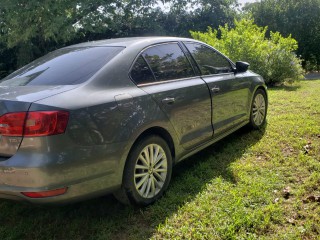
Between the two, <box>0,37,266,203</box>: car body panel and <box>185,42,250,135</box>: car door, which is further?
<box>185,42,250,135</box>: car door

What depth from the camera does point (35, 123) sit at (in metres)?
2.38

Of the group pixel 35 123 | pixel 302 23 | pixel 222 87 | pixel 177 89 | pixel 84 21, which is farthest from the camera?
pixel 302 23

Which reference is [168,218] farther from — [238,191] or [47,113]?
[47,113]

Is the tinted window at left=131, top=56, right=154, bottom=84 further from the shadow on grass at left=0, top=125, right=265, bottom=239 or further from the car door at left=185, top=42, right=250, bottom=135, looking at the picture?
the shadow on grass at left=0, top=125, right=265, bottom=239

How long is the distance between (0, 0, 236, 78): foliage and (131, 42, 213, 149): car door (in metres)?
11.7

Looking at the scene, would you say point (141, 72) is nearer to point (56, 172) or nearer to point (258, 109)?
point (56, 172)

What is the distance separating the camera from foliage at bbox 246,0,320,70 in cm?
1781

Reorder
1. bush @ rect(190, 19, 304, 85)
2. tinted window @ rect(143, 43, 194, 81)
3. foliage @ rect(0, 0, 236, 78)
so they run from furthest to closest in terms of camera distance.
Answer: foliage @ rect(0, 0, 236, 78)
bush @ rect(190, 19, 304, 85)
tinted window @ rect(143, 43, 194, 81)

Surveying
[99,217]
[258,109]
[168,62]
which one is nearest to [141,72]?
[168,62]

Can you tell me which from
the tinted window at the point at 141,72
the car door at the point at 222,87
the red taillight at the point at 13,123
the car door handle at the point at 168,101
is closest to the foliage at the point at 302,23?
the car door at the point at 222,87

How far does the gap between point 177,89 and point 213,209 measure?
1240 mm

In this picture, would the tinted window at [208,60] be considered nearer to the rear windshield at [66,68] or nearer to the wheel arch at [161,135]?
the wheel arch at [161,135]

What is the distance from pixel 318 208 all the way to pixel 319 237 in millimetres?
426

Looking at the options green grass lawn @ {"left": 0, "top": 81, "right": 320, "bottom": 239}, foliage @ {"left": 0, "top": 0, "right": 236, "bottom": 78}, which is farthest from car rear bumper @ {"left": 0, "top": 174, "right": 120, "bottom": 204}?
foliage @ {"left": 0, "top": 0, "right": 236, "bottom": 78}
